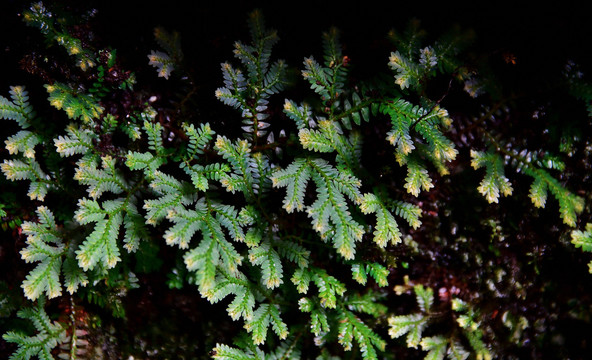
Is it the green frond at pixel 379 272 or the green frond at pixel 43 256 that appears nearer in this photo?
the green frond at pixel 43 256

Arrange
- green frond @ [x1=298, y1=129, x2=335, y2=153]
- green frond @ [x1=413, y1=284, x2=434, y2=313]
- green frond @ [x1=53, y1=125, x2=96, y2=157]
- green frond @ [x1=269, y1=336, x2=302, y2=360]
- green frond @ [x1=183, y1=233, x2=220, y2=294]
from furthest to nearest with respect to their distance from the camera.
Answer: green frond @ [x1=413, y1=284, x2=434, y2=313], green frond @ [x1=269, y1=336, x2=302, y2=360], green frond @ [x1=53, y1=125, x2=96, y2=157], green frond @ [x1=298, y1=129, x2=335, y2=153], green frond @ [x1=183, y1=233, x2=220, y2=294]

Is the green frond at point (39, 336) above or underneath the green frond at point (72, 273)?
underneath

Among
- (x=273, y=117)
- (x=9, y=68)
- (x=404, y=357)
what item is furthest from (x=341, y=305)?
(x=9, y=68)

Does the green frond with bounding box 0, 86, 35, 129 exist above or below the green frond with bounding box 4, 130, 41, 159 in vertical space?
above

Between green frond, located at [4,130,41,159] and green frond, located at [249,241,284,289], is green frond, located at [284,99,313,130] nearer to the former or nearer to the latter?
green frond, located at [249,241,284,289]

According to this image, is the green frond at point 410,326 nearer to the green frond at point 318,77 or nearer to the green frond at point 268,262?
the green frond at point 268,262

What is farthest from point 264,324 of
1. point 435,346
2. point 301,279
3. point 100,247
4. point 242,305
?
point 435,346

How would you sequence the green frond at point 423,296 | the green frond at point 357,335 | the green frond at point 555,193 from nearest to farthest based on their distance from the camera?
the green frond at point 555,193 < the green frond at point 357,335 < the green frond at point 423,296

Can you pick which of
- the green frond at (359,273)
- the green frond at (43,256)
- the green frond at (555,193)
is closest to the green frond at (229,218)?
the green frond at (359,273)

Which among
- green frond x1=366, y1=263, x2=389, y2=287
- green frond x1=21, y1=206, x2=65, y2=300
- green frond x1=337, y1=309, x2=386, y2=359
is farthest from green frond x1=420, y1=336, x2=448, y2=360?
green frond x1=21, y1=206, x2=65, y2=300
